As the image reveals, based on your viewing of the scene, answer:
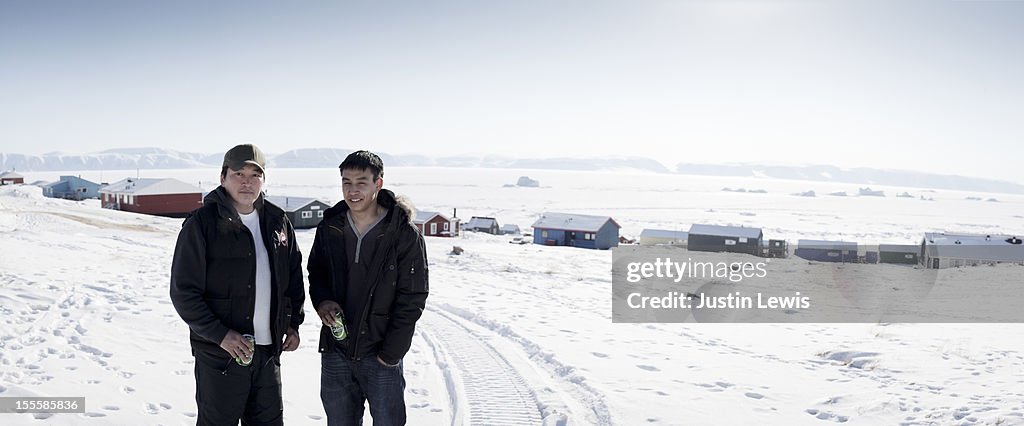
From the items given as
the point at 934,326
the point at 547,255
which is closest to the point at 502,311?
the point at 934,326

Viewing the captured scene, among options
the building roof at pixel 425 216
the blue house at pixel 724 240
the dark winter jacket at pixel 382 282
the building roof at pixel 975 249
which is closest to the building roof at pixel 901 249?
the building roof at pixel 975 249

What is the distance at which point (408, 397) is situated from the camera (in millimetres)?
7332

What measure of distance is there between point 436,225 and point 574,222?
13.8 meters

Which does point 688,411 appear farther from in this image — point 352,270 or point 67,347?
point 67,347

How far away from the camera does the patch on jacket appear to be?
14.4 feet

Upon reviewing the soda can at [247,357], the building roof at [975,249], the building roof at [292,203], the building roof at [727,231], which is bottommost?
the building roof at [975,249]

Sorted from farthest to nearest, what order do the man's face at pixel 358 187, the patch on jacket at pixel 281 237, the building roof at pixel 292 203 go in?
the building roof at pixel 292 203, the patch on jacket at pixel 281 237, the man's face at pixel 358 187

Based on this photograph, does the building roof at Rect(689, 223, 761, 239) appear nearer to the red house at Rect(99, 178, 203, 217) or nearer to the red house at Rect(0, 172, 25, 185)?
the red house at Rect(99, 178, 203, 217)

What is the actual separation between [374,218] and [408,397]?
3.82 metres

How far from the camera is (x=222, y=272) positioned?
4.07 meters

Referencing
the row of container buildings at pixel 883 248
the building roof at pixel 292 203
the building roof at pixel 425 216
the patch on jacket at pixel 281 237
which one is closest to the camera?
the patch on jacket at pixel 281 237

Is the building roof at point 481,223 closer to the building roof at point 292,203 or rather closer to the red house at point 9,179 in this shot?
the building roof at point 292,203

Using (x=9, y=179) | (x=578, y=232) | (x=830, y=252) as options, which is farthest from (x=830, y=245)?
(x=9, y=179)

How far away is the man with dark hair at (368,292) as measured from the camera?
170 inches
